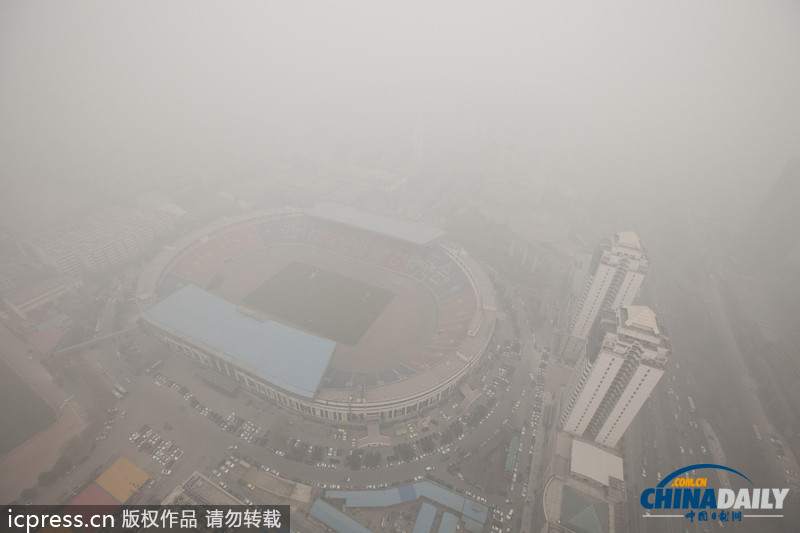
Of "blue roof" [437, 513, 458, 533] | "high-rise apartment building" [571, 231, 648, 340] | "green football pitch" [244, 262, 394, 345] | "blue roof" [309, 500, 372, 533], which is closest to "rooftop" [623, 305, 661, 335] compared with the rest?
"high-rise apartment building" [571, 231, 648, 340]

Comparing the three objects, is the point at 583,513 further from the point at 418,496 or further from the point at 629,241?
the point at 629,241

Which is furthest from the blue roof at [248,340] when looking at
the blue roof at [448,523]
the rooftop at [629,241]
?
the rooftop at [629,241]

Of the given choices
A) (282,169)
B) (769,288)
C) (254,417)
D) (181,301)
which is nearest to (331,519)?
(254,417)

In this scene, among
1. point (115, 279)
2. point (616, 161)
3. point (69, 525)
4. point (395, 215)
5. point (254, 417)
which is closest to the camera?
point (69, 525)

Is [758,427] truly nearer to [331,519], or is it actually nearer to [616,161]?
[331,519]

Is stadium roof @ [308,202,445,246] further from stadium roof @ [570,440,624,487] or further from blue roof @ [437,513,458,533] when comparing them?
blue roof @ [437,513,458,533]

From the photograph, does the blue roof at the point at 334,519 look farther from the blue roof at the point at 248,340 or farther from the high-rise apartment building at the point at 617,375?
the high-rise apartment building at the point at 617,375
